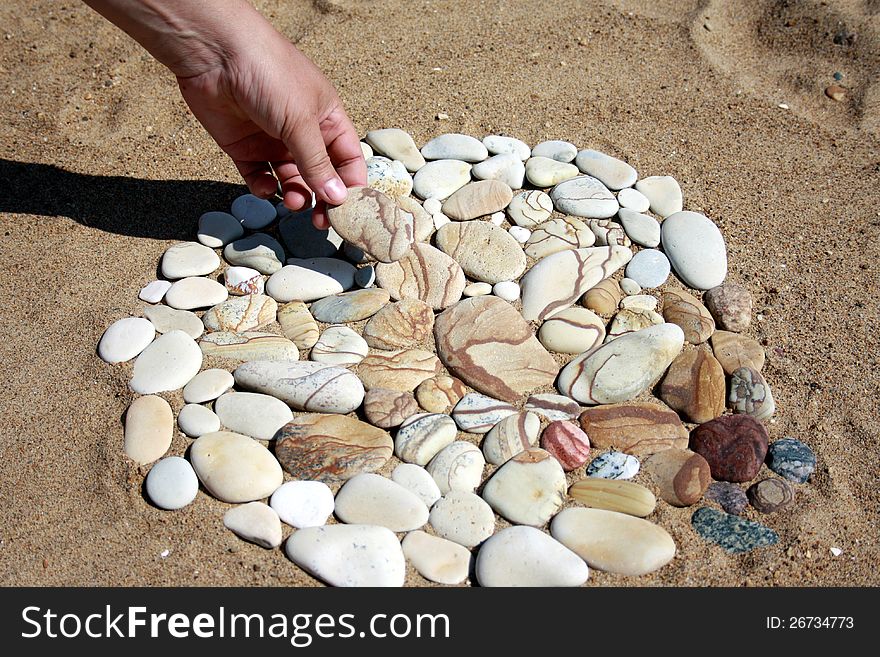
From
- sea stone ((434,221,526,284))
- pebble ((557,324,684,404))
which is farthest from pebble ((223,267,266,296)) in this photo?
pebble ((557,324,684,404))

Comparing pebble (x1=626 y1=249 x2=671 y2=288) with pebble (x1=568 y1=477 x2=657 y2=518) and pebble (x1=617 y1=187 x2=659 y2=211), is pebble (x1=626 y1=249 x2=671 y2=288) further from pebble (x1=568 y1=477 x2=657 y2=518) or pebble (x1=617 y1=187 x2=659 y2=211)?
pebble (x1=568 y1=477 x2=657 y2=518)

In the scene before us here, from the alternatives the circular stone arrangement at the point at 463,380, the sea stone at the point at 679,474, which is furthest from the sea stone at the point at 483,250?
the sea stone at the point at 679,474

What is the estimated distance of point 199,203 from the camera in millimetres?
2336

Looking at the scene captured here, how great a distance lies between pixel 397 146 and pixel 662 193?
2.69 ft

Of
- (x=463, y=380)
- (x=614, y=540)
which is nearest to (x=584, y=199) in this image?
(x=463, y=380)

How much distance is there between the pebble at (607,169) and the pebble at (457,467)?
1.06 metres

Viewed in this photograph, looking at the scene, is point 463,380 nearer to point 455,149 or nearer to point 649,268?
point 649,268

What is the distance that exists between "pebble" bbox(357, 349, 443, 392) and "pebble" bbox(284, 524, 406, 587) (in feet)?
1.21

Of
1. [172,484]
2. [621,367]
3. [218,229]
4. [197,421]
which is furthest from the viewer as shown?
[218,229]

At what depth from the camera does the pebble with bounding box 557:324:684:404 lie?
5.97 ft

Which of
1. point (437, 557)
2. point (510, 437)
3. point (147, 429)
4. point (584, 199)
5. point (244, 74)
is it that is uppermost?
point (244, 74)

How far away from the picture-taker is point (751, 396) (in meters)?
1.82

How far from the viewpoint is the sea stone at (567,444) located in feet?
5.57

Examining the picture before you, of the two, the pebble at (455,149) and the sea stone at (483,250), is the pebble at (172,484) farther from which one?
the pebble at (455,149)
